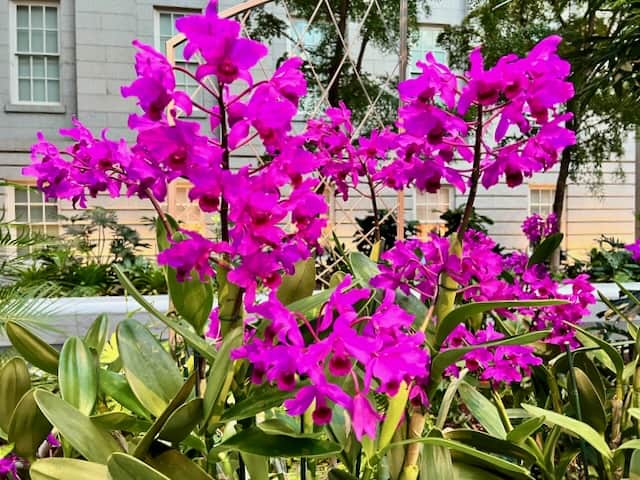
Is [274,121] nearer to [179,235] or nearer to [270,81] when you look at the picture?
[270,81]

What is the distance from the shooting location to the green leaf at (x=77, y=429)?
0.41 meters

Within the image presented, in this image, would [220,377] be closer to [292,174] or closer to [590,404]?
[292,174]

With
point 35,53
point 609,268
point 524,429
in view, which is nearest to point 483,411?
point 524,429

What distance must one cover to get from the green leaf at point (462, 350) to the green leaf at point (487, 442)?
0.09m

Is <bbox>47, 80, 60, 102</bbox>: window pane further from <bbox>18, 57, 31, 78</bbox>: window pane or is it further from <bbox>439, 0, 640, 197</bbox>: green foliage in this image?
<bbox>439, 0, 640, 197</bbox>: green foliage

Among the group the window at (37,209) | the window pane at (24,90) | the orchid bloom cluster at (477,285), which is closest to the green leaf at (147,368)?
the orchid bloom cluster at (477,285)

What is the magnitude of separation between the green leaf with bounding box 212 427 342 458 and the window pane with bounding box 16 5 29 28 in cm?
816

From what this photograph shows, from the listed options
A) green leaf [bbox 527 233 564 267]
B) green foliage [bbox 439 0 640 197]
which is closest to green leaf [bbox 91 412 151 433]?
green leaf [bbox 527 233 564 267]

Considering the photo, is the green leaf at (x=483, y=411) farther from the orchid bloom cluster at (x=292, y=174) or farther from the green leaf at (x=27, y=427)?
the green leaf at (x=27, y=427)

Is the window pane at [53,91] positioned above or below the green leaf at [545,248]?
above

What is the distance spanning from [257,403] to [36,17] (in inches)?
322

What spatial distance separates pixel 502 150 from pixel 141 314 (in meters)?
2.67

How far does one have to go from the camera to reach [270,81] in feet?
1.35

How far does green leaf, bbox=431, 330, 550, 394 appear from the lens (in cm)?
43
